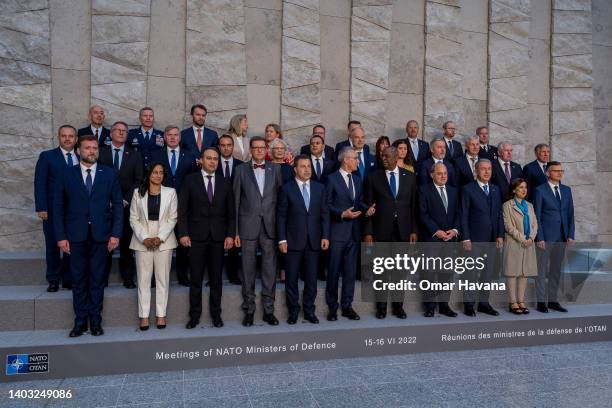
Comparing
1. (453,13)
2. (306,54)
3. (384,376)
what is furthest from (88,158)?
(453,13)

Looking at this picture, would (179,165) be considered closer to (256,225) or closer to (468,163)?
(256,225)

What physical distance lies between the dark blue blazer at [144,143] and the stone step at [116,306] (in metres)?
1.54

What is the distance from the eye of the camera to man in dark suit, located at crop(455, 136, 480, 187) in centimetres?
561

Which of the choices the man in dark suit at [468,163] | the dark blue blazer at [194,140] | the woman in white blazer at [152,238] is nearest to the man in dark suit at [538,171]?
the man in dark suit at [468,163]

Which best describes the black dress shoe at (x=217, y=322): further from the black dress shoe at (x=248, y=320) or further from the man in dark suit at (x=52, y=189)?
the man in dark suit at (x=52, y=189)

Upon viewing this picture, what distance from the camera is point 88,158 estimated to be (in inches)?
152

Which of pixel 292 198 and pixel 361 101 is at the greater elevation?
pixel 361 101

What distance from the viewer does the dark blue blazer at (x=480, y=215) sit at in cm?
472

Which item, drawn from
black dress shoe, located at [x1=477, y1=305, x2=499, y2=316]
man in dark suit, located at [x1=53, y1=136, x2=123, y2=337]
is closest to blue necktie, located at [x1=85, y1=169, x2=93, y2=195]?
man in dark suit, located at [x1=53, y1=136, x2=123, y2=337]

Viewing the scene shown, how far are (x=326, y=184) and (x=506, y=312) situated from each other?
2536 millimetres

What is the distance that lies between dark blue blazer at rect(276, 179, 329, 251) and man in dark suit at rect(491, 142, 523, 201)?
8.16 feet

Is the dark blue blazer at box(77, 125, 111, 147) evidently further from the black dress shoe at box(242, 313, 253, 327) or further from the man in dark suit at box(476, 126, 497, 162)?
the man in dark suit at box(476, 126, 497, 162)

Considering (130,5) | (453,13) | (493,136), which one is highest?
(453,13)

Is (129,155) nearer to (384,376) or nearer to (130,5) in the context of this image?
(130,5)
